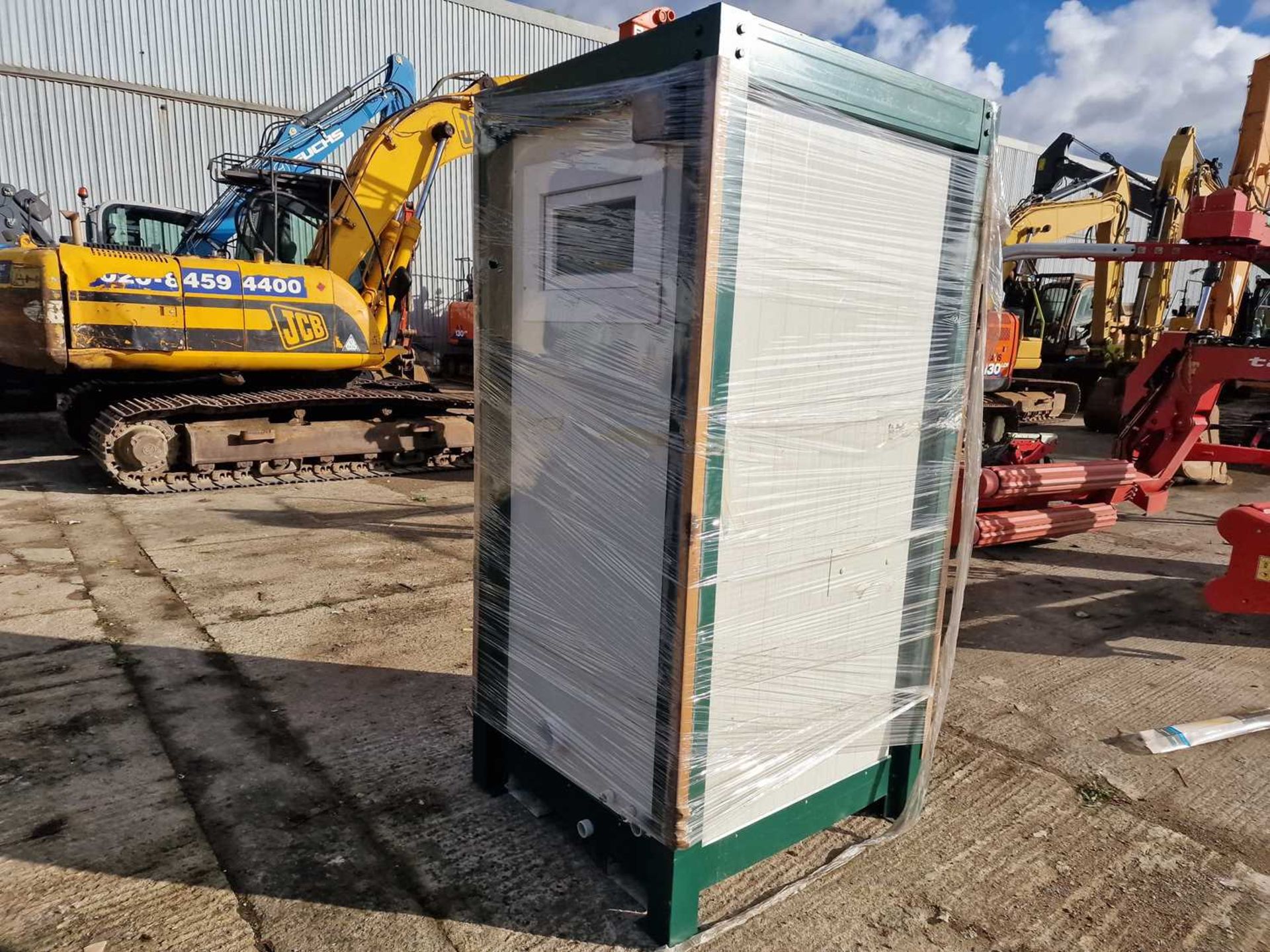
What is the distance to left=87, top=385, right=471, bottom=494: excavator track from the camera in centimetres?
713

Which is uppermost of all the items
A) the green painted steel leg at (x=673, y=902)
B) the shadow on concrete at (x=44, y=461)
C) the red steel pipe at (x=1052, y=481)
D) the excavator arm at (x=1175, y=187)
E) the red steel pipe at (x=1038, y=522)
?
the excavator arm at (x=1175, y=187)

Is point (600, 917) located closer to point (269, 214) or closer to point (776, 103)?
point (776, 103)

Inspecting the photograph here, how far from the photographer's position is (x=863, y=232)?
228 cm

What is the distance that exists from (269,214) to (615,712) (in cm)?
772

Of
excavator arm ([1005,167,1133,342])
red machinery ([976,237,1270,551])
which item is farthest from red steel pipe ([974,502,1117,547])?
excavator arm ([1005,167,1133,342])

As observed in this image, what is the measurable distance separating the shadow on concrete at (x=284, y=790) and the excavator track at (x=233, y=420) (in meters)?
3.54

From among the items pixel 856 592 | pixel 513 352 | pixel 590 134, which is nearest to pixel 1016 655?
pixel 856 592

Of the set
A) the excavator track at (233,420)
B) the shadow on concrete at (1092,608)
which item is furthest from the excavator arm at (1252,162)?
the excavator track at (233,420)

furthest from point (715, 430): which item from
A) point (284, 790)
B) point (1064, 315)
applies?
point (1064, 315)

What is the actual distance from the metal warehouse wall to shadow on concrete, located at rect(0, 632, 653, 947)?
1362 centimetres

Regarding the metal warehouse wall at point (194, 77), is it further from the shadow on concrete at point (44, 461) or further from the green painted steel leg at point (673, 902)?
the green painted steel leg at point (673, 902)

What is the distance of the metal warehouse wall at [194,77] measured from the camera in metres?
13.9

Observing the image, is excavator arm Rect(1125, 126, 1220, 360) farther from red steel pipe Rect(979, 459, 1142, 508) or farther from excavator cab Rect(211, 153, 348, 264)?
excavator cab Rect(211, 153, 348, 264)

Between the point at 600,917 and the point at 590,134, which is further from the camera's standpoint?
the point at 600,917
